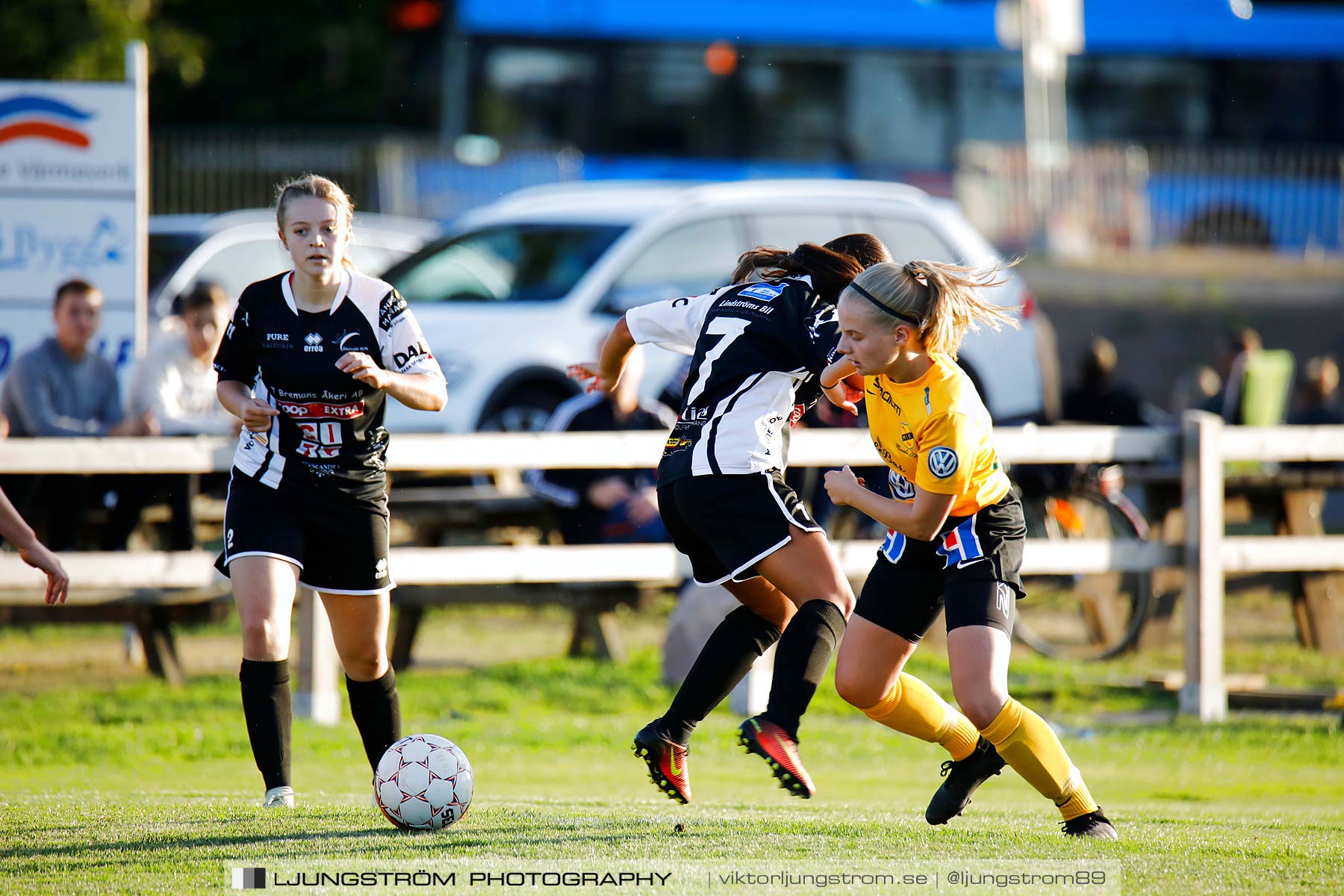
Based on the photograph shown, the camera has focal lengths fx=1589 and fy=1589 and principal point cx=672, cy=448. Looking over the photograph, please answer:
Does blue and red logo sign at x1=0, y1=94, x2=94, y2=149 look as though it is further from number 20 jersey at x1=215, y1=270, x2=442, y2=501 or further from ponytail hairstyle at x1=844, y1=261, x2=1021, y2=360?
ponytail hairstyle at x1=844, y1=261, x2=1021, y2=360

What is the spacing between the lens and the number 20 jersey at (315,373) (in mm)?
4773

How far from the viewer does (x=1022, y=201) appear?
23156 millimetres

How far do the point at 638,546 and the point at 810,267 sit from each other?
354 centimetres

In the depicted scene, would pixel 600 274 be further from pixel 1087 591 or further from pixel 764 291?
pixel 764 291

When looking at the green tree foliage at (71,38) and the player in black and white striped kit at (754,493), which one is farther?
the green tree foliage at (71,38)

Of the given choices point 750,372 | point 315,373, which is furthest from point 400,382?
point 750,372

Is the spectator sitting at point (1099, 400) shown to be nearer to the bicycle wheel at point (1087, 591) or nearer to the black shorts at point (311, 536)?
the bicycle wheel at point (1087, 591)

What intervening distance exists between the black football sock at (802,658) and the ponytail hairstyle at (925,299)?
0.82 meters

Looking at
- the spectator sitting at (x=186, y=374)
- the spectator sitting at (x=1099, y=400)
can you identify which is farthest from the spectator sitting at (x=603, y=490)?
the spectator sitting at (x=1099, y=400)

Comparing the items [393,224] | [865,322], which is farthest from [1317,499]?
[393,224]

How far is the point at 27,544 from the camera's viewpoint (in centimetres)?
469

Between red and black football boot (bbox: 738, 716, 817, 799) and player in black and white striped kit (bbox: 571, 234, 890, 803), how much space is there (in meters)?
0.05

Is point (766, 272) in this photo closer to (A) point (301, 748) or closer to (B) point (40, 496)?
→ (A) point (301, 748)

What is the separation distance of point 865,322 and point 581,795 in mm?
2490
